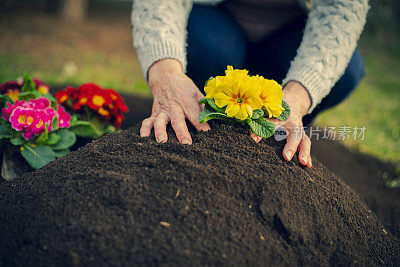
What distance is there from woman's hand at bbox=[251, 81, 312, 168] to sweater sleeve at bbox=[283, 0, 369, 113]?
0.05 m

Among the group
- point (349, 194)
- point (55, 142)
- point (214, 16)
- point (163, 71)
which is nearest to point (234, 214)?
point (349, 194)

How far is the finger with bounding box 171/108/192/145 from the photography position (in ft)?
4.95

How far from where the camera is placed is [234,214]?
48.9 inches

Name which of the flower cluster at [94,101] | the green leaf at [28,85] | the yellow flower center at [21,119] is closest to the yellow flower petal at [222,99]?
the flower cluster at [94,101]

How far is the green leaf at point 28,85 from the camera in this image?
78.6 inches

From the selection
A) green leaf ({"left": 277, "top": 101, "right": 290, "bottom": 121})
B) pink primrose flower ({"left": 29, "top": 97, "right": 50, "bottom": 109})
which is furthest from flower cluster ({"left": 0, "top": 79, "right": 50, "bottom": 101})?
green leaf ({"left": 277, "top": 101, "right": 290, "bottom": 121})

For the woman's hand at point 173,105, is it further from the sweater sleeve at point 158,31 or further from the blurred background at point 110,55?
the blurred background at point 110,55

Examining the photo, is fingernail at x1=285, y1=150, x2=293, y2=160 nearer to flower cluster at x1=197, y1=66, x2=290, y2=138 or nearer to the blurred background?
flower cluster at x1=197, y1=66, x2=290, y2=138

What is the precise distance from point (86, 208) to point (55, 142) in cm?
83

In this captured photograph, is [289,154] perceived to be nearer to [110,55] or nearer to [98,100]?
[98,100]

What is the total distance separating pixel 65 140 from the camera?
194 cm

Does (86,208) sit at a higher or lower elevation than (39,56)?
higher

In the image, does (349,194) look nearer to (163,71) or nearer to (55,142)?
(163,71)

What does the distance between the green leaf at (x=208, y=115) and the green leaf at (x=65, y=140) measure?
943mm
